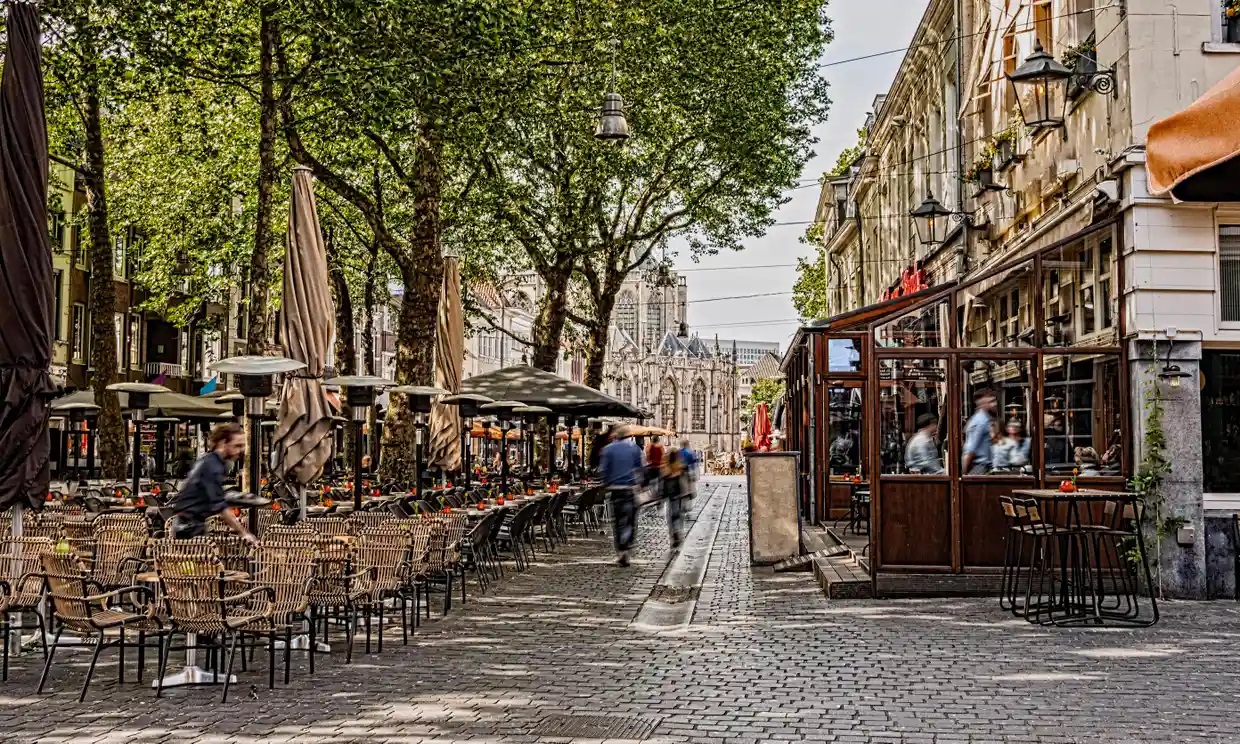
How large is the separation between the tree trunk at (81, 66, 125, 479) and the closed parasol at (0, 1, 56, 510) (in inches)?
551

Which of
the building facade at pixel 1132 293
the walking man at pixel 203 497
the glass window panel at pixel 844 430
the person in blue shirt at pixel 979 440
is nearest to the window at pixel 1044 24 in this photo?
the building facade at pixel 1132 293

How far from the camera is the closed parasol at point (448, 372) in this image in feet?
70.8

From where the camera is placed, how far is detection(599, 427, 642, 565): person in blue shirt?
18469 millimetres

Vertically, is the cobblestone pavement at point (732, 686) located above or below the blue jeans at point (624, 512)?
below

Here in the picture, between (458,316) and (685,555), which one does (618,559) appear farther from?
(458,316)

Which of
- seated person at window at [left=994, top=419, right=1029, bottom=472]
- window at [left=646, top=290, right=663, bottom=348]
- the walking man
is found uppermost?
window at [left=646, top=290, right=663, bottom=348]

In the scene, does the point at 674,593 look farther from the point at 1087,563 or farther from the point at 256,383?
the point at 256,383

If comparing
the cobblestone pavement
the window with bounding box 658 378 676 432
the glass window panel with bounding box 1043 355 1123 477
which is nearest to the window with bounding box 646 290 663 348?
the window with bounding box 658 378 676 432

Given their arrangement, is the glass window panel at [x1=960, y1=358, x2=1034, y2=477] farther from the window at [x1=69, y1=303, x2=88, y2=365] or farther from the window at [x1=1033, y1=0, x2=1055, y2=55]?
the window at [x1=69, y1=303, x2=88, y2=365]

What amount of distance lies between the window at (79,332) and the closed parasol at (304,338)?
121ft

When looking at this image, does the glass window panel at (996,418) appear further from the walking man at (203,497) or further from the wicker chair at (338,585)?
the walking man at (203,497)

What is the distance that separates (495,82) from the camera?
22297mm

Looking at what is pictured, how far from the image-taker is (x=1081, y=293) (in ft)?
50.6

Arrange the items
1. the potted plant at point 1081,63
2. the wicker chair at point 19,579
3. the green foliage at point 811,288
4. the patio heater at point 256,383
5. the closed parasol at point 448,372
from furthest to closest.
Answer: the green foliage at point 811,288, the closed parasol at point 448,372, the potted plant at point 1081,63, the patio heater at point 256,383, the wicker chair at point 19,579
